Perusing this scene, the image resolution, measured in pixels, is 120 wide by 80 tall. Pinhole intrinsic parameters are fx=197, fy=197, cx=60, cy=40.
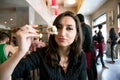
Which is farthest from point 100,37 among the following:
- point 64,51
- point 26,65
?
point 26,65

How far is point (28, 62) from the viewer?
1.18 metres

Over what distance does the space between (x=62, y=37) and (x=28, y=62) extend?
26 cm

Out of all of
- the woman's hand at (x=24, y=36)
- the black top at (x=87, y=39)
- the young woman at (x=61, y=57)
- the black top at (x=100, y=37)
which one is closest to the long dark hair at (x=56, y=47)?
the young woman at (x=61, y=57)

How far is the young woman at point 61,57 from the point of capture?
121cm

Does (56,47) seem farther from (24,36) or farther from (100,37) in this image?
(100,37)

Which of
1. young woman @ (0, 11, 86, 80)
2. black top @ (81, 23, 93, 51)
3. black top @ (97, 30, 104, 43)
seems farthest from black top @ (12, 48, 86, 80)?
black top @ (97, 30, 104, 43)

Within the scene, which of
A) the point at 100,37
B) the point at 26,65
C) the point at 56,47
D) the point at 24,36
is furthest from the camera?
the point at 100,37

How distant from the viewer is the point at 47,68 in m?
1.23

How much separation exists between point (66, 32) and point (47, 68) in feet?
0.84

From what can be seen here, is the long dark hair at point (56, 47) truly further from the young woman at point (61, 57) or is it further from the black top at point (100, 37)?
the black top at point (100, 37)

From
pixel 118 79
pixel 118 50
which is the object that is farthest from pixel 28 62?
pixel 118 50

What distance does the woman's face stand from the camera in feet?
4.06

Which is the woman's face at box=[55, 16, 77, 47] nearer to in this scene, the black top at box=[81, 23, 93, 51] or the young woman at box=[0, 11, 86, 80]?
the young woman at box=[0, 11, 86, 80]

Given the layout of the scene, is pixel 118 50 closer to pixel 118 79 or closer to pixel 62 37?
pixel 118 79
